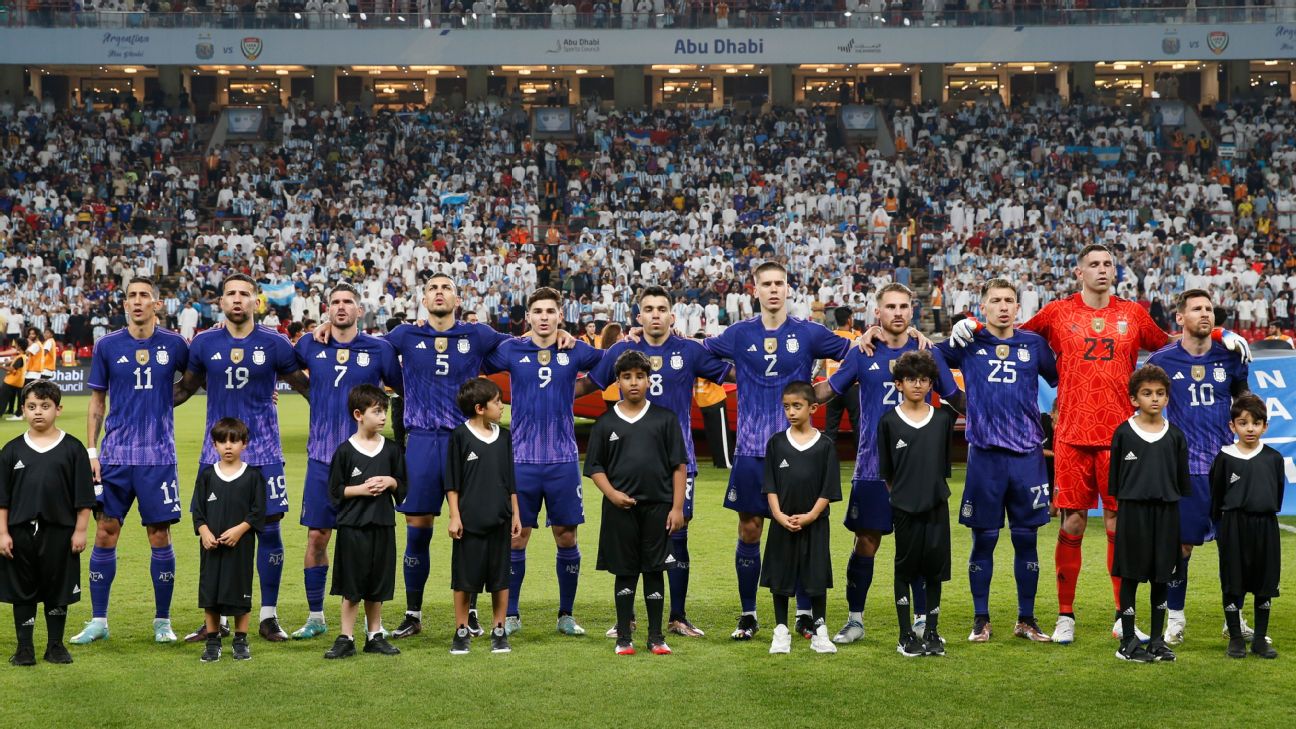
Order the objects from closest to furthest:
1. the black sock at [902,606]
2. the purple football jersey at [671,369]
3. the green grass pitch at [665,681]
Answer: the green grass pitch at [665,681] < the black sock at [902,606] < the purple football jersey at [671,369]

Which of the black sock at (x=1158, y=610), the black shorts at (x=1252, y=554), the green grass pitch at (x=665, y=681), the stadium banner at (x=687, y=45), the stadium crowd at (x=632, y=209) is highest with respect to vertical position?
the stadium banner at (x=687, y=45)

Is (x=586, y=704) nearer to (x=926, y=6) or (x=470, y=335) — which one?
(x=470, y=335)

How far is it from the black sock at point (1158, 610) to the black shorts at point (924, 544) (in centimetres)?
106

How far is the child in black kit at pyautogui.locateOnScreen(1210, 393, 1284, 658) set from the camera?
730 centimetres

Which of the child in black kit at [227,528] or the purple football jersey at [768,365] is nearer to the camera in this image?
the child in black kit at [227,528]

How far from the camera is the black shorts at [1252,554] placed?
7.31 meters

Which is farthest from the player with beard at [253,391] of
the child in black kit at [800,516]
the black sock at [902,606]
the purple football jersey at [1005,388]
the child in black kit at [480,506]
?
the purple football jersey at [1005,388]

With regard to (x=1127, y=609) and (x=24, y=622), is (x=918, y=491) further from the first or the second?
(x=24, y=622)

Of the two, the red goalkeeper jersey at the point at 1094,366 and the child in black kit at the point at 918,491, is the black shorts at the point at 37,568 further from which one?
the red goalkeeper jersey at the point at 1094,366

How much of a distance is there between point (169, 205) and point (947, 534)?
34.6 m

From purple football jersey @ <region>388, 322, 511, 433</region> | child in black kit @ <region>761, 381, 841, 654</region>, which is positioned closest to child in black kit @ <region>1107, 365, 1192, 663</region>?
child in black kit @ <region>761, 381, 841, 654</region>

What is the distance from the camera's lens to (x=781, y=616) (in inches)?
296

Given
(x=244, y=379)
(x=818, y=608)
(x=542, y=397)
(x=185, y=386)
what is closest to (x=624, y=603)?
(x=818, y=608)

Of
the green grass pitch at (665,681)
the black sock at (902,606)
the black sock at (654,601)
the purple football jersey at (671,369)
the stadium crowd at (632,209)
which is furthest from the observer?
the stadium crowd at (632,209)
